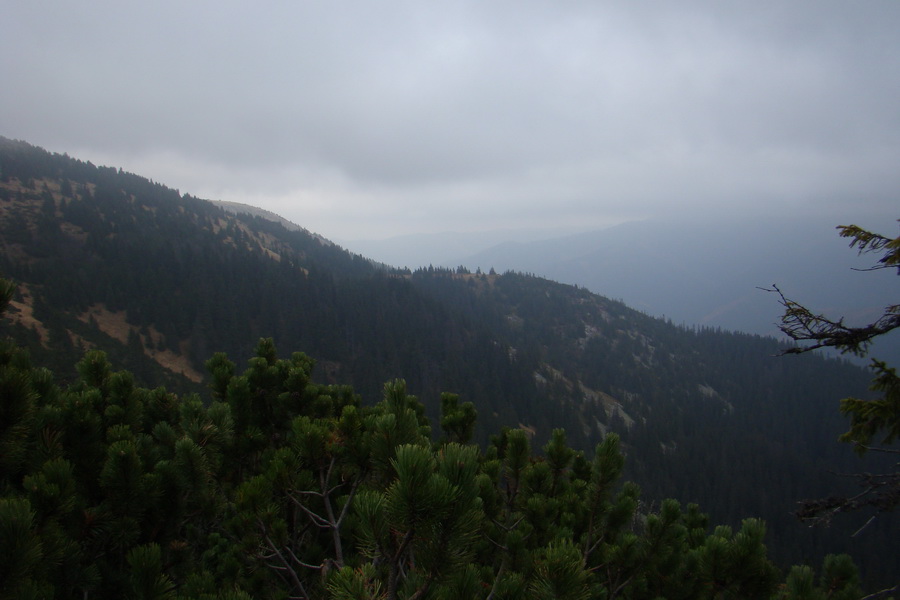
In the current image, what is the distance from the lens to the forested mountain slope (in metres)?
73.1

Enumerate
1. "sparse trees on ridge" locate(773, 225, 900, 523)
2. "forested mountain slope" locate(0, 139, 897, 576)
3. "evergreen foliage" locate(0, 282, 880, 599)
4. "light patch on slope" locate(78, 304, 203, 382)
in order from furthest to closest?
"forested mountain slope" locate(0, 139, 897, 576)
"light patch on slope" locate(78, 304, 203, 382)
"sparse trees on ridge" locate(773, 225, 900, 523)
"evergreen foliage" locate(0, 282, 880, 599)

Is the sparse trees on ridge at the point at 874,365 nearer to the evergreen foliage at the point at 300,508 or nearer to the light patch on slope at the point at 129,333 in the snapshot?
the evergreen foliage at the point at 300,508

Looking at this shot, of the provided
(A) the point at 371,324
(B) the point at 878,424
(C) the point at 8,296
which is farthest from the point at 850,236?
(A) the point at 371,324

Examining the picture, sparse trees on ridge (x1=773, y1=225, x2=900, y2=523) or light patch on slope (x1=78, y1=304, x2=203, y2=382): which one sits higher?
sparse trees on ridge (x1=773, y1=225, x2=900, y2=523)

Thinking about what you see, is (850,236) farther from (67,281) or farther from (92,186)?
(92,186)

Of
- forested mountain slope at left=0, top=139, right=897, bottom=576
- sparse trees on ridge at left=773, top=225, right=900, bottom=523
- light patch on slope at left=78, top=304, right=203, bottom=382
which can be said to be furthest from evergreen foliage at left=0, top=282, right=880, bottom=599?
light patch on slope at left=78, top=304, right=203, bottom=382

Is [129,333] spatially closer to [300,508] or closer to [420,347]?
[420,347]

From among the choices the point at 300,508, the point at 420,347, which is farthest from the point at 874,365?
the point at 420,347

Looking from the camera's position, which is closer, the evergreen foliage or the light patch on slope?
the evergreen foliage

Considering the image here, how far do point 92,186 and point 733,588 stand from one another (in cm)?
18511

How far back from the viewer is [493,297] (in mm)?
172500

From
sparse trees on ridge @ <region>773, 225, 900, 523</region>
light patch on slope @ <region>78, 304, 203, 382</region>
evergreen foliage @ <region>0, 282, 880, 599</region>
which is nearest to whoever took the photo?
evergreen foliage @ <region>0, 282, 880, 599</region>

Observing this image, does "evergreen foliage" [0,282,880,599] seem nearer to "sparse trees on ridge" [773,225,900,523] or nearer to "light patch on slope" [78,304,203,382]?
"sparse trees on ridge" [773,225,900,523]

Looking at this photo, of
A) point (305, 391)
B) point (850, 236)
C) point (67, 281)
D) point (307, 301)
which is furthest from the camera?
point (307, 301)
